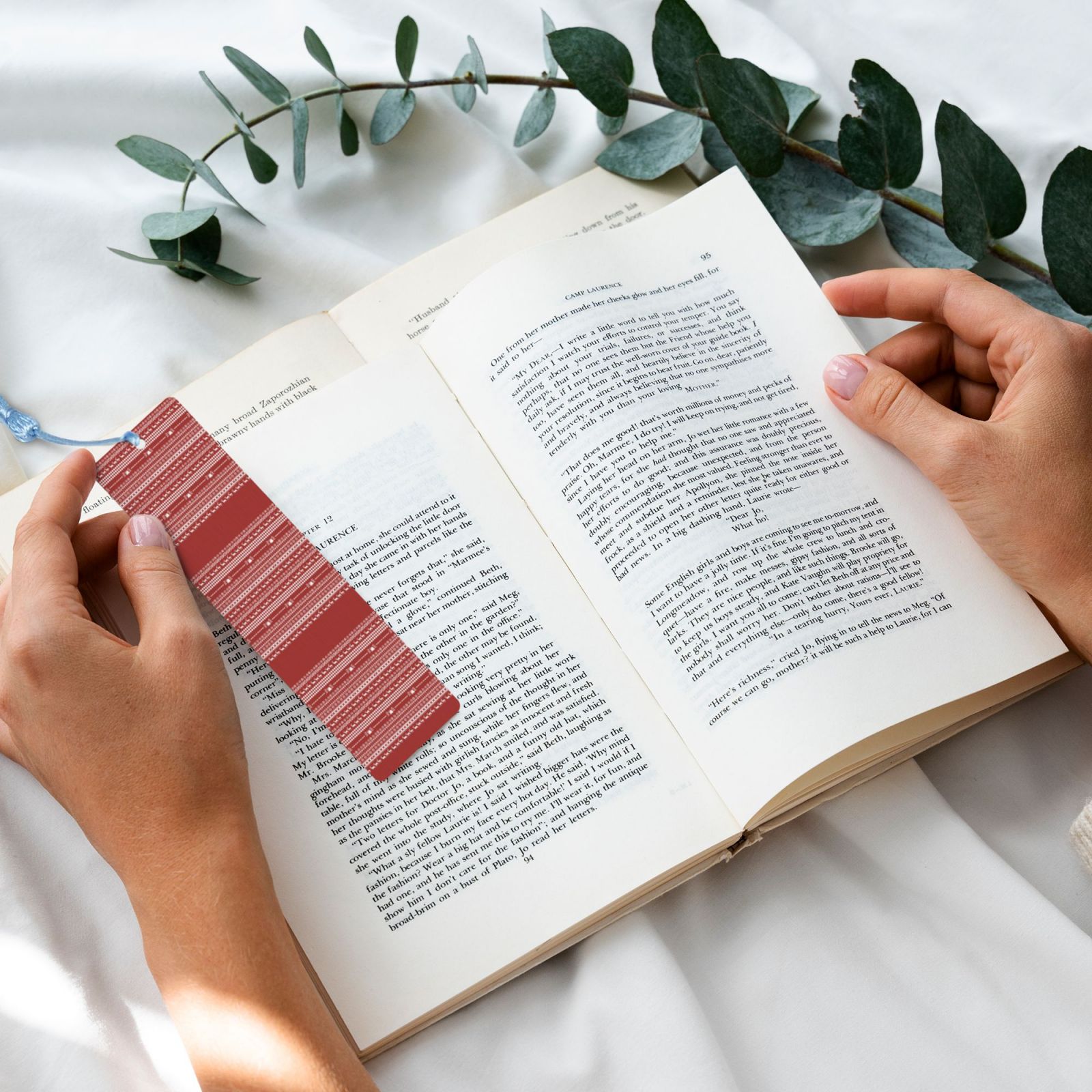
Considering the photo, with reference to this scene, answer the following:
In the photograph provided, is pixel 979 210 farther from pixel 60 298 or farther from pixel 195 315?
pixel 60 298

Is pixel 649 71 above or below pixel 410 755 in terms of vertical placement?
above

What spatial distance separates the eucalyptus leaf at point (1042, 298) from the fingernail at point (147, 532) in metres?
0.73

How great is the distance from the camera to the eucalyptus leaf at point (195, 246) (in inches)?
36.9

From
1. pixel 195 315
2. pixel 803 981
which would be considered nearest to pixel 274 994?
pixel 803 981

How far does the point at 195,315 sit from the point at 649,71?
0.51m

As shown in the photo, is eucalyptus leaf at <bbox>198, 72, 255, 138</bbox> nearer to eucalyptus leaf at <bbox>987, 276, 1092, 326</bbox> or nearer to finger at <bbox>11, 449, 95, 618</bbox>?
finger at <bbox>11, 449, 95, 618</bbox>

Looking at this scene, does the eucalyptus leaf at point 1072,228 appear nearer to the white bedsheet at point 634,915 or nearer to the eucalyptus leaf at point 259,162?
the white bedsheet at point 634,915

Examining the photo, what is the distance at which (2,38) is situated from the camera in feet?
3.34

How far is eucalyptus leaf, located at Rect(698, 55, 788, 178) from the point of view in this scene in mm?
858

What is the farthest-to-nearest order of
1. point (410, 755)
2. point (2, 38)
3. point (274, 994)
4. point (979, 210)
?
1. point (2, 38)
2. point (979, 210)
3. point (410, 755)
4. point (274, 994)

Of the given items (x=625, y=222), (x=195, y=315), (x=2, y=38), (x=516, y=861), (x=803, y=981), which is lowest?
(x=803, y=981)

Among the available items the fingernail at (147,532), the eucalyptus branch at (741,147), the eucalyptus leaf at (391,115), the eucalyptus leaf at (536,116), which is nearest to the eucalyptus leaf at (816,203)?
the eucalyptus branch at (741,147)

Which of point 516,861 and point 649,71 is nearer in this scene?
point 516,861

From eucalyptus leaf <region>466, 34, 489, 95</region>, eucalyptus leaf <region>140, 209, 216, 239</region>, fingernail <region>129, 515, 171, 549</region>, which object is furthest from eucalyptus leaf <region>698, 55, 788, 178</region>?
fingernail <region>129, 515, 171, 549</region>
